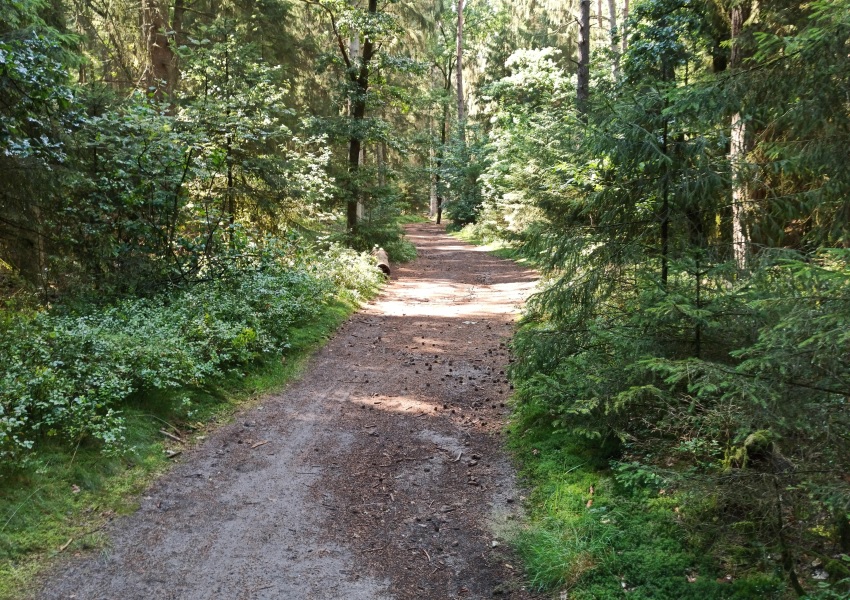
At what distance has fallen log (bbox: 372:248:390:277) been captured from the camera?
682 inches

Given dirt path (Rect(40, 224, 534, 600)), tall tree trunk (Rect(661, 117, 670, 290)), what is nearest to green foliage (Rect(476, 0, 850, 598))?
tall tree trunk (Rect(661, 117, 670, 290))

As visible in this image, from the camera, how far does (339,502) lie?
531 cm

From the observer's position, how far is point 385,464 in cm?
608

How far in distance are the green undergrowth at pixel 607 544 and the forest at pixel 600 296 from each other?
0.02m

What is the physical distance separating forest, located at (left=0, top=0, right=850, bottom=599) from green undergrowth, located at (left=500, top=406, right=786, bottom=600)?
0.07 feet

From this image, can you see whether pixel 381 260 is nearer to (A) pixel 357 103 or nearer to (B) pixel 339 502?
(A) pixel 357 103

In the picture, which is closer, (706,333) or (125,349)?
(706,333)

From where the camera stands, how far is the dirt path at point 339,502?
13.6 feet

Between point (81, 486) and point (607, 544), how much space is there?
4.33 metres

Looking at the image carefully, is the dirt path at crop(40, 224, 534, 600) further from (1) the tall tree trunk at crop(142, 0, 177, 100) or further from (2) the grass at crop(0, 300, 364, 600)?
(1) the tall tree trunk at crop(142, 0, 177, 100)

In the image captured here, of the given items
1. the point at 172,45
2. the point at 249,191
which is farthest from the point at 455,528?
the point at 172,45

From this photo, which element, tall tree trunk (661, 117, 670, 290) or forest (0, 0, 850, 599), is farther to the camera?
tall tree trunk (661, 117, 670, 290)

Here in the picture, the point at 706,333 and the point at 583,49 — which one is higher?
the point at 583,49

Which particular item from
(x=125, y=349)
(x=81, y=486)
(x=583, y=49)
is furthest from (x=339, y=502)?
(x=583, y=49)
